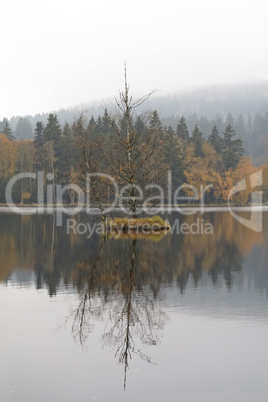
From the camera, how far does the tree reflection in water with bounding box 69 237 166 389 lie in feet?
30.7

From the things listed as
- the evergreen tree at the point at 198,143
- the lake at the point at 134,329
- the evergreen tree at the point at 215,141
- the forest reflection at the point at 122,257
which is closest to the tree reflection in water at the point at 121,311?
the lake at the point at 134,329

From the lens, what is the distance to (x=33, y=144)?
350ft

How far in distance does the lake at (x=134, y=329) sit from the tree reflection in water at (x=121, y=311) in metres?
0.03

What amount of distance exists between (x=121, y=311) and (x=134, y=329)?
56.8 inches

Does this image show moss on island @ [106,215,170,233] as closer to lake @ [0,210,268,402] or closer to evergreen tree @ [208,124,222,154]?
lake @ [0,210,268,402]

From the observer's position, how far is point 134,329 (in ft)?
33.4

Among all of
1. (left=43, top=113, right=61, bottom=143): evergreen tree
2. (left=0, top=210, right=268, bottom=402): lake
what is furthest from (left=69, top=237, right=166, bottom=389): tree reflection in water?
(left=43, top=113, right=61, bottom=143): evergreen tree

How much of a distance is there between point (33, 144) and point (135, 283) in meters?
95.2

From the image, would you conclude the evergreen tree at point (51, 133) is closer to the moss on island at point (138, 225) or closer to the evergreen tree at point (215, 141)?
the evergreen tree at point (215, 141)

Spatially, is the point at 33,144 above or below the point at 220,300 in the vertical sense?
above

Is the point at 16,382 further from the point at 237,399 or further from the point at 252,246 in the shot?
the point at 252,246

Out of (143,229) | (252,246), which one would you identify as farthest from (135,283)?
(143,229)

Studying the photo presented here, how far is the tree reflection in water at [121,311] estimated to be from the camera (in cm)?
937

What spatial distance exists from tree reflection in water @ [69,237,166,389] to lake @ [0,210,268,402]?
3cm
